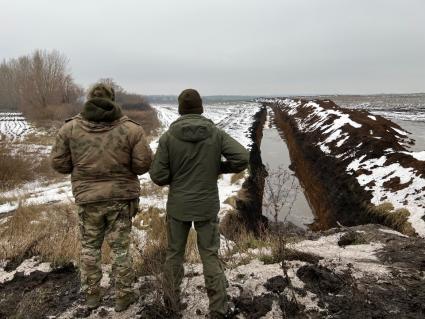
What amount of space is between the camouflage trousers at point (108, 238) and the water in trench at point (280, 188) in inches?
53.9

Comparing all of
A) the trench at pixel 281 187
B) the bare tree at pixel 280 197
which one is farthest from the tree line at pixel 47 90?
the bare tree at pixel 280 197

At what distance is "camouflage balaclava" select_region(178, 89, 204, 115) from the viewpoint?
11.5 feet

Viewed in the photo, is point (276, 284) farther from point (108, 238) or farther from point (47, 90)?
point (47, 90)

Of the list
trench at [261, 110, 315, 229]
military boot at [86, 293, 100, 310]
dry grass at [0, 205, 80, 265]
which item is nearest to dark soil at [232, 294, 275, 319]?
trench at [261, 110, 315, 229]

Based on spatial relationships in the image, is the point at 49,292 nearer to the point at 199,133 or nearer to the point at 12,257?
the point at 12,257

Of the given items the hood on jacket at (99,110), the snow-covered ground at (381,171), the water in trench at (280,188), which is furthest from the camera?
the snow-covered ground at (381,171)

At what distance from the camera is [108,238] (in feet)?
12.3

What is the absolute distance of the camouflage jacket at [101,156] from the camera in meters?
3.59

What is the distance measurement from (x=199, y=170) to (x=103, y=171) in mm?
845

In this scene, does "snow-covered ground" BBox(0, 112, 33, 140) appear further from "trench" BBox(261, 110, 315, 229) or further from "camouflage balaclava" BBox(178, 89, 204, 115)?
"camouflage balaclava" BBox(178, 89, 204, 115)

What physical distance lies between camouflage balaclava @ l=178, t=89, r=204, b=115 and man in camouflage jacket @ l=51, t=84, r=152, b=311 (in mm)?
457

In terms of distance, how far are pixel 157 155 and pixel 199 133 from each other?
1.39 ft

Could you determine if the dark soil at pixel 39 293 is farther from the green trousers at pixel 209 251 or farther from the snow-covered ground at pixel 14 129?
the snow-covered ground at pixel 14 129

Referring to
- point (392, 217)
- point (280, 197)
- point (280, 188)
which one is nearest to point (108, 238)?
point (280, 188)
